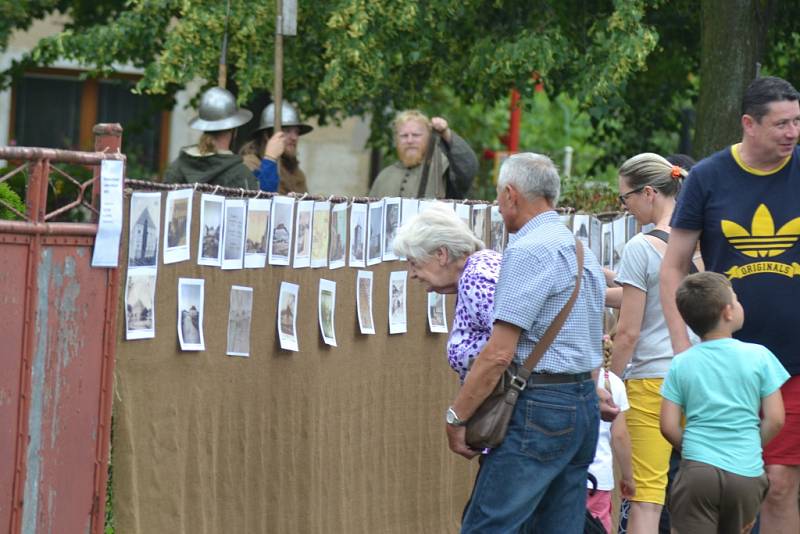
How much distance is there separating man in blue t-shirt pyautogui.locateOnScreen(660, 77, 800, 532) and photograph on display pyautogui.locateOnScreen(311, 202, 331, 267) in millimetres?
1755

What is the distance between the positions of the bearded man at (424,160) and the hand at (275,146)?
2.14 feet

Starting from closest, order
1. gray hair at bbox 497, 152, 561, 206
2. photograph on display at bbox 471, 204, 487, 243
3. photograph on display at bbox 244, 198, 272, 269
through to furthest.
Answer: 1. gray hair at bbox 497, 152, 561, 206
2. photograph on display at bbox 244, 198, 272, 269
3. photograph on display at bbox 471, 204, 487, 243

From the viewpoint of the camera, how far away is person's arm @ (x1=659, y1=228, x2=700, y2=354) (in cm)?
592

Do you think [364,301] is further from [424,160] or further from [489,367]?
[424,160]

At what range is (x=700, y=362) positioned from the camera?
18.3 feet

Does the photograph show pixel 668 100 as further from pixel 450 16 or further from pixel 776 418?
pixel 776 418

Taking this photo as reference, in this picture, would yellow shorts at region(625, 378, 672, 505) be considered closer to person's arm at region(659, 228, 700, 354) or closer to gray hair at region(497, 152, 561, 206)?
person's arm at region(659, 228, 700, 354)

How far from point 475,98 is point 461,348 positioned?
10084 mm

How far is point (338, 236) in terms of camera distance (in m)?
7.14

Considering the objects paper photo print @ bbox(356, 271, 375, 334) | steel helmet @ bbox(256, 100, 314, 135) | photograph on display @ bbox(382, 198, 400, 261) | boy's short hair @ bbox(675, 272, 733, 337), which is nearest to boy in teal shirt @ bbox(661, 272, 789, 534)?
boy's short hair @ bbox(675, 272, 733, 337)

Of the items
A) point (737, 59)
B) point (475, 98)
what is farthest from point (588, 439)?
point (475, 98)

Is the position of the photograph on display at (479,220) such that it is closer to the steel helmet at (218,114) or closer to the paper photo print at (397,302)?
the paper photo print at (397,302)

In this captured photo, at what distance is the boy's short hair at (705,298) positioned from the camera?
5508mm

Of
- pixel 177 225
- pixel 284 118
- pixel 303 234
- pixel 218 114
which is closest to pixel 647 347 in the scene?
pixel 303 234
